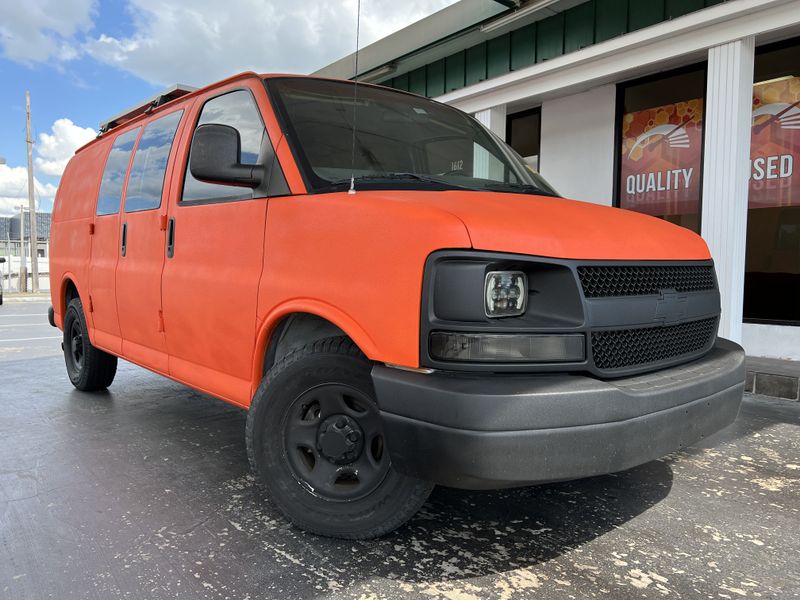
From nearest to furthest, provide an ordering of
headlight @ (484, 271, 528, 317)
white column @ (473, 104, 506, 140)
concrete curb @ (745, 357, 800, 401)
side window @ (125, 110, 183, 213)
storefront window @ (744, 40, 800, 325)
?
headlight @ (484, 271, 528, 317) → side window @ (125, 110, 183, 213) → concrete curb @ (745, 357, 800, 401) → storefront window @ (744, 40, 800, 325) → white column @ (473, 104, 506, 140)

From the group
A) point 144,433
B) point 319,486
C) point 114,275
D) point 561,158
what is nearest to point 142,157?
point 114,275

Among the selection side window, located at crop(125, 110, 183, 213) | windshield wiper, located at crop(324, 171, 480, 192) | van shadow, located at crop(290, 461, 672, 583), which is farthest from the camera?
side window, located at crop(125, 110, 183, 213)

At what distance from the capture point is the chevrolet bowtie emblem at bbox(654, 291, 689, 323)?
2.32 meters

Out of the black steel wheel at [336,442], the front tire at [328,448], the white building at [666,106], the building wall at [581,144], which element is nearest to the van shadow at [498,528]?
the front tire at [328,448]

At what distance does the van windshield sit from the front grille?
3.18ft

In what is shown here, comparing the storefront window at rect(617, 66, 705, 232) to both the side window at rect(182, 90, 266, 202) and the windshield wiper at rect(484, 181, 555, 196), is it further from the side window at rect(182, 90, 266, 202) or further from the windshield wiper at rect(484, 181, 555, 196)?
the side window at rect(182, 90, 266, 202)

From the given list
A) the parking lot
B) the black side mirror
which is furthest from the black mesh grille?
the black side mirror

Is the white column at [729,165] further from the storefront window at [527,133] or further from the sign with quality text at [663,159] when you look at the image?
the storefront window at [527,133]

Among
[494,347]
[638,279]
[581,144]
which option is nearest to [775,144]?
[581,144]

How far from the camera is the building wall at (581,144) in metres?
8.01

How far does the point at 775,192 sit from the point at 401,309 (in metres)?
6.47

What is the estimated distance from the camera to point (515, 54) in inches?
308

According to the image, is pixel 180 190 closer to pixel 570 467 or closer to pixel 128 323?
pixel 128 323

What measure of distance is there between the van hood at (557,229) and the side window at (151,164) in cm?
189
